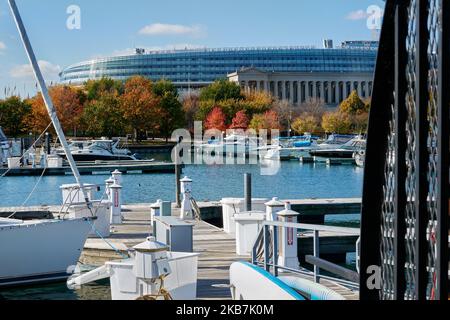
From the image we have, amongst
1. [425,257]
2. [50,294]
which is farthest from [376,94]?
[50,294]

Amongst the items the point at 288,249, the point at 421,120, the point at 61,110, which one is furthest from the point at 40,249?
the point at 61,110

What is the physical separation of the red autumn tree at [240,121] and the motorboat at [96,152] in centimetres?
3293

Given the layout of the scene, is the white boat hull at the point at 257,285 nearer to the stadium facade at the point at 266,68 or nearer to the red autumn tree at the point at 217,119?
the red autumn tree at the point at 217,119

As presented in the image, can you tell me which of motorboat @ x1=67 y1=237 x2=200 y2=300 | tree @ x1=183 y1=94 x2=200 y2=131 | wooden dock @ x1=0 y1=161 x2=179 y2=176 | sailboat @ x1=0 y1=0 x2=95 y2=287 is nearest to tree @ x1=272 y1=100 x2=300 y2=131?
tree @ x1=183 y1=94 x2=200 y2=131

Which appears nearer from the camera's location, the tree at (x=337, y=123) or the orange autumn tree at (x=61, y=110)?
the orange autumn tree at (x=61, y=110)

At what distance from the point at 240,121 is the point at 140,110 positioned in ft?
51.9

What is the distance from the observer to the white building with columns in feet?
422

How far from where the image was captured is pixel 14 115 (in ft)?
275

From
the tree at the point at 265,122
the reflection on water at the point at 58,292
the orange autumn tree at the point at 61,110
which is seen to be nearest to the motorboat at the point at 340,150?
the tree at the point at 265,122

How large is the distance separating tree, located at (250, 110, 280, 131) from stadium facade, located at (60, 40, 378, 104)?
93.1ft

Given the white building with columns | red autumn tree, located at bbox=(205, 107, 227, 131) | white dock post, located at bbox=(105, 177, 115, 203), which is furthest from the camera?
the white building with columns

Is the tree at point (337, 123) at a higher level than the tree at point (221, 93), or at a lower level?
lower

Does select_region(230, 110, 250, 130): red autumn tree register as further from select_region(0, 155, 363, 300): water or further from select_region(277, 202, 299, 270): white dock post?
select_region(277, 202, 299, 270): white dock post

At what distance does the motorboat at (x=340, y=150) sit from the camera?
74062mm
